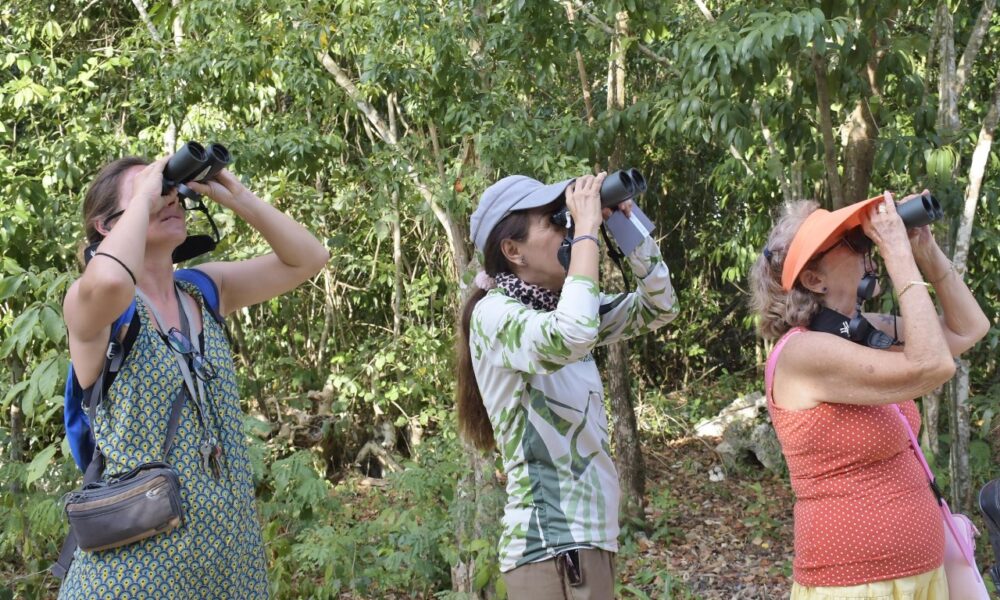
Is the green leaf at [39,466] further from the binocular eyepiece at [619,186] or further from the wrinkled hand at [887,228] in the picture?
the wrinkled hand at [887,228]

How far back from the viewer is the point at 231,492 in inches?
76.9

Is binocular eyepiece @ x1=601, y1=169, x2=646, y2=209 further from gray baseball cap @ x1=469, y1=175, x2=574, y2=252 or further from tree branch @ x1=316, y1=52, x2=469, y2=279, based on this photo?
tree branch @ x1=316, y1=52, x2=469, y2=279

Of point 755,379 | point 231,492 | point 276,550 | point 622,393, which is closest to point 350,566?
point 276,550

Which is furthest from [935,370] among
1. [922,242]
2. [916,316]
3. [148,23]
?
[148,23]

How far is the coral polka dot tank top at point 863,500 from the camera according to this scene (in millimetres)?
2117

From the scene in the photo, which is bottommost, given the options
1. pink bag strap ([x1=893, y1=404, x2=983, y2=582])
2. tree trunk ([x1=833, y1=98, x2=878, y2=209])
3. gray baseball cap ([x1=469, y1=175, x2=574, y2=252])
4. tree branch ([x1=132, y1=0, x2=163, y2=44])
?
pink bag strap ([x1=893, y1=404, x2=983, y2=582])

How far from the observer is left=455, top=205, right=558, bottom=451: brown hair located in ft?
6.55

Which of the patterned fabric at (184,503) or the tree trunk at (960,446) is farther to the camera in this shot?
the tree trunk at (960,446)

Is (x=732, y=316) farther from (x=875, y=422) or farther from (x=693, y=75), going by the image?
(x=875, y=422)

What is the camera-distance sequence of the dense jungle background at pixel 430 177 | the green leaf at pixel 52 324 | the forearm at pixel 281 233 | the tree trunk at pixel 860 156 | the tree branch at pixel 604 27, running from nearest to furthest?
the forearm at pixel 281 233
the green leaf at pixel 52 324
the dense jungle background at pixel 430 177
the tree trunk at pixel 860 156
the tree branch at pixel 604 27

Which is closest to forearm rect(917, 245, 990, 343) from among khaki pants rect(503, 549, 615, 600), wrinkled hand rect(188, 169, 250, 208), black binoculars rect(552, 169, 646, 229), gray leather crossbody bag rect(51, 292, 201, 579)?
black binoculars rect(552, 169, 646, 229)

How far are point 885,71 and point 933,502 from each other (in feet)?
8.93

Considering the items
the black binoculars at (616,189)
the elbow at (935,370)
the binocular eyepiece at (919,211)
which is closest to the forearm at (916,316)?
the elbow at (935,370)

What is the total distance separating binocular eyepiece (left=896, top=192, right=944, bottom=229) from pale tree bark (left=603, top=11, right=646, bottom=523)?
306 cm
